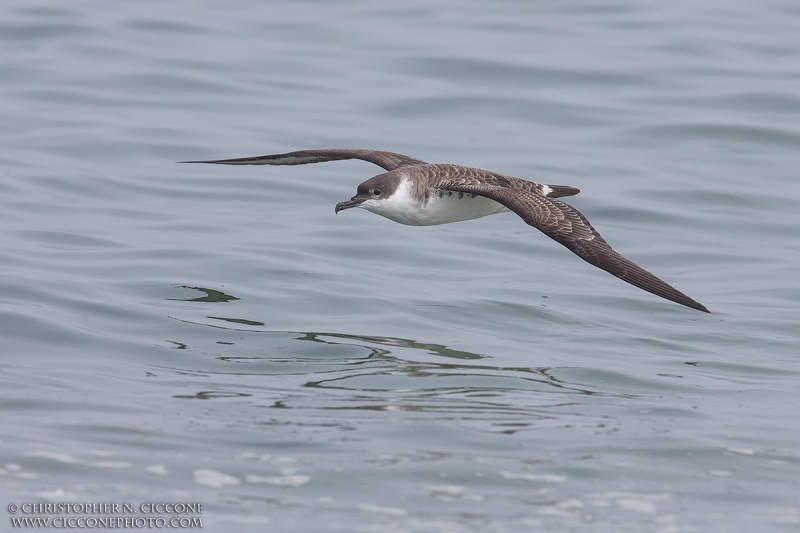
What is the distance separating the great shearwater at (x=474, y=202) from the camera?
28.3 ft

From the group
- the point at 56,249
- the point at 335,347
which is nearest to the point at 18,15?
the point at 56,249

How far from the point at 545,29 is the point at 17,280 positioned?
1424cm

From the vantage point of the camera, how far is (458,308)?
10.2 meters

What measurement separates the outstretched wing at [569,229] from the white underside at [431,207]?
0.66 ft

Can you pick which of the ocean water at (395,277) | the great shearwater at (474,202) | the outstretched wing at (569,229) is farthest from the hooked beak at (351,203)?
the ocean water at (395,277)

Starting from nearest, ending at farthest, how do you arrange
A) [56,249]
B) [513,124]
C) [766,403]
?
[766,403]
[56,249]
[513,124]

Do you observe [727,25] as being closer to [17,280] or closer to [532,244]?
[532,244]

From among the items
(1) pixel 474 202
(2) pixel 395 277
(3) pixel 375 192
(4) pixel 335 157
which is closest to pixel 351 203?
(3) pixel 375 192

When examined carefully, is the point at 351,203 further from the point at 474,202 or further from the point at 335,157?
the point at 335,157

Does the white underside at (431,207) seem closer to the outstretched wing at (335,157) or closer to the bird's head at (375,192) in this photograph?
the bird's head at (375,192)

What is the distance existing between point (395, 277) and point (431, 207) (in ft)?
4.73

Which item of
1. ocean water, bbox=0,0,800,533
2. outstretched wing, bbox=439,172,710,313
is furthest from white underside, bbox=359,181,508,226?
ocean water, bbox=0,0,800,533

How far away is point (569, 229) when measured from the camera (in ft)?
28.9

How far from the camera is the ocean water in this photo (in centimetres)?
640
